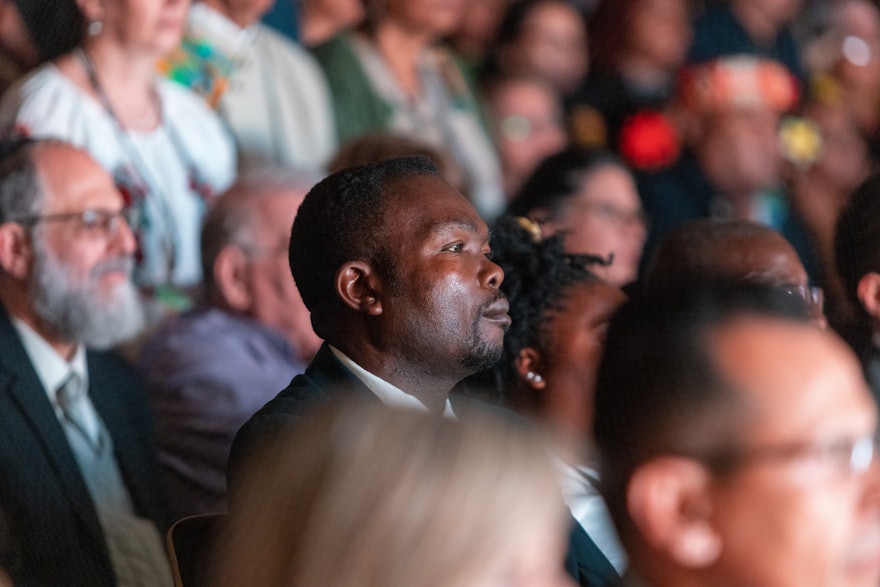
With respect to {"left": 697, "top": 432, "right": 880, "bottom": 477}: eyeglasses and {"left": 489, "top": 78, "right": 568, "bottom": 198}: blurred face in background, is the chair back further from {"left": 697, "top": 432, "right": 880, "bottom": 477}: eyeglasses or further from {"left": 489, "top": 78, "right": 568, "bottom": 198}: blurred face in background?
{"left": 489, "top": 78, "right": 568, "bottom": 198}: blurred face in background

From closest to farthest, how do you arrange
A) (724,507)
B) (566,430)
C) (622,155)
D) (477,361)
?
(724,507) → (477,361) → (566,430) → (622,155)

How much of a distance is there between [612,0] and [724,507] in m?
2.77

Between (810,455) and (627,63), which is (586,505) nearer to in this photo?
(810,455)

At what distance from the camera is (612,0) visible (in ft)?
11.3

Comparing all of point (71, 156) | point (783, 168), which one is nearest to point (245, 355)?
point (71, 156)

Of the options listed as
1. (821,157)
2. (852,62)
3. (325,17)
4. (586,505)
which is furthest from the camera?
(852,62)

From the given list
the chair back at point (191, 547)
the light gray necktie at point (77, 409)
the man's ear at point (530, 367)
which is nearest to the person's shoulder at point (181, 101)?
the light gray necktie at point (77, 409)

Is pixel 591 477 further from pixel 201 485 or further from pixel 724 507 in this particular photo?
pixel 201 485

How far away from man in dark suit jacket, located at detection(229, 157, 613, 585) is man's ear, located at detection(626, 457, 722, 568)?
15.6 inches

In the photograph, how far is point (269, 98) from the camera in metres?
2.48

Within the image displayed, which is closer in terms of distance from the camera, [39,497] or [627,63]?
[39,497]

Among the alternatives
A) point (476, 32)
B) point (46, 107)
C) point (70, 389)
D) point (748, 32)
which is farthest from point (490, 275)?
point (748, 32)

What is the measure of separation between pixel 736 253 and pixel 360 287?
1.96ft

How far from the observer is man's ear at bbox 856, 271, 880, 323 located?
1663mm
